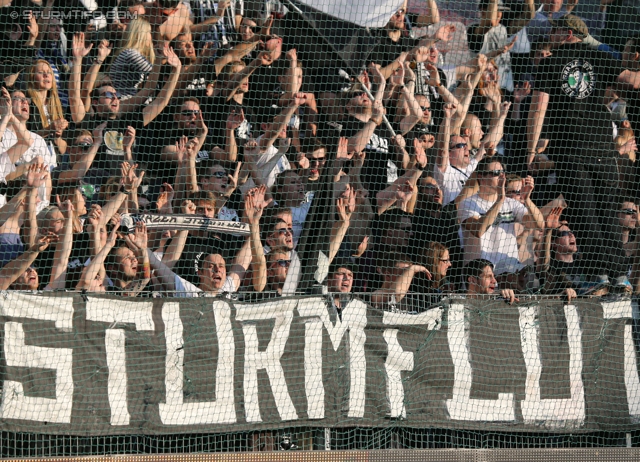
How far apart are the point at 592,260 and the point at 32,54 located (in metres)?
3.90

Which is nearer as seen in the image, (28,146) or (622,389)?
(28,146)

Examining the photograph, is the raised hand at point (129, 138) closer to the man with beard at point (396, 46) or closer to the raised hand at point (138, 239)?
the raised hand at point (138, 239)

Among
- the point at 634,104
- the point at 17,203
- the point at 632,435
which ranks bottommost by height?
the point at 632,435

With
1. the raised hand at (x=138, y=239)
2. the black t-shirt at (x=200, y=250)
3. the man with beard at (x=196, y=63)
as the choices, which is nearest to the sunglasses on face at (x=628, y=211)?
the black t-shirt at (x=200, y=250)

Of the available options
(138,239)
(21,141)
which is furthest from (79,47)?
(138,239)

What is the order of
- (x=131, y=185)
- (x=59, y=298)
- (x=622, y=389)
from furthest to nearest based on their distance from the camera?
(x=622, y=389) → (x=131, y=185) → (x=59, y=298)

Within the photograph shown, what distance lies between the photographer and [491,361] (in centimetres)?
591

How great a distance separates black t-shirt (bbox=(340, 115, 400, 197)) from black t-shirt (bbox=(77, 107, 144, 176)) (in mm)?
1406

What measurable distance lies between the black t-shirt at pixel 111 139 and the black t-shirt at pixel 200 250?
2.09 feet

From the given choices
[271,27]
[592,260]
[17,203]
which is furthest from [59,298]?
[592,260]

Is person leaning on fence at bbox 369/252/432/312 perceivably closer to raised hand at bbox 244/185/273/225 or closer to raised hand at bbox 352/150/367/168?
raised hand at bbox 352/150/367/168

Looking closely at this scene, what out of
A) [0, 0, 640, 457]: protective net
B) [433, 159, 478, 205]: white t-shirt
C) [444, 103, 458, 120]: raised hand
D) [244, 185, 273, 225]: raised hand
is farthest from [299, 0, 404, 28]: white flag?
[244, 185, 273, 225]: raised hand

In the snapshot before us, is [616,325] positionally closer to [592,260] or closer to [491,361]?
[592,260]

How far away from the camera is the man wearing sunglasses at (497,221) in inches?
243
